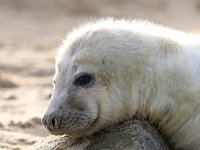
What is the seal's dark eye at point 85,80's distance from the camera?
4.29m

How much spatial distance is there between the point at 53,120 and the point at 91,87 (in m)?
0.31

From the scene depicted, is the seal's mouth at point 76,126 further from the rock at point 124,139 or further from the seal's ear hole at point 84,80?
the seal's ear hole at point 84,80

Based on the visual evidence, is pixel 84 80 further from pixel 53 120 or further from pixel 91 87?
pixel 53 120

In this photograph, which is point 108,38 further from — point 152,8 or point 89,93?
point 152,8

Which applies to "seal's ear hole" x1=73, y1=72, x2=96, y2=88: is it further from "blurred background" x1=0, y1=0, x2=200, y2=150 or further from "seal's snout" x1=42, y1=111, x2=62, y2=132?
"blurred background" x1=0, y1=0, x2=200, y2=150

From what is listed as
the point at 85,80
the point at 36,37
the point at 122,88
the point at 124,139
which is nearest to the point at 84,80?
the point at 85,80

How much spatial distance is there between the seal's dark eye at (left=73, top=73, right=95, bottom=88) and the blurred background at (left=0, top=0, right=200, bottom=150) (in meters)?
1.34

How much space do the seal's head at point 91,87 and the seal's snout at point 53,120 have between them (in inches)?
0.7

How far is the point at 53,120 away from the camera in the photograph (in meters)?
4.16

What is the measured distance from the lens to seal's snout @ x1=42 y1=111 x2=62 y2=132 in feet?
13.6

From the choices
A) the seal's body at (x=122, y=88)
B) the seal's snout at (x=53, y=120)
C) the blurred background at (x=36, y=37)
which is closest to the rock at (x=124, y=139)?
the seal's body at (x=122, y=88)

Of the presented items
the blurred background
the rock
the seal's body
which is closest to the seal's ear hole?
the seal's body

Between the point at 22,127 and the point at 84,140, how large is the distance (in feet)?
7.43

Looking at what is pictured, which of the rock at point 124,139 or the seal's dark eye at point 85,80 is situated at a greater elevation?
the seal's dark eye at point 85,80
